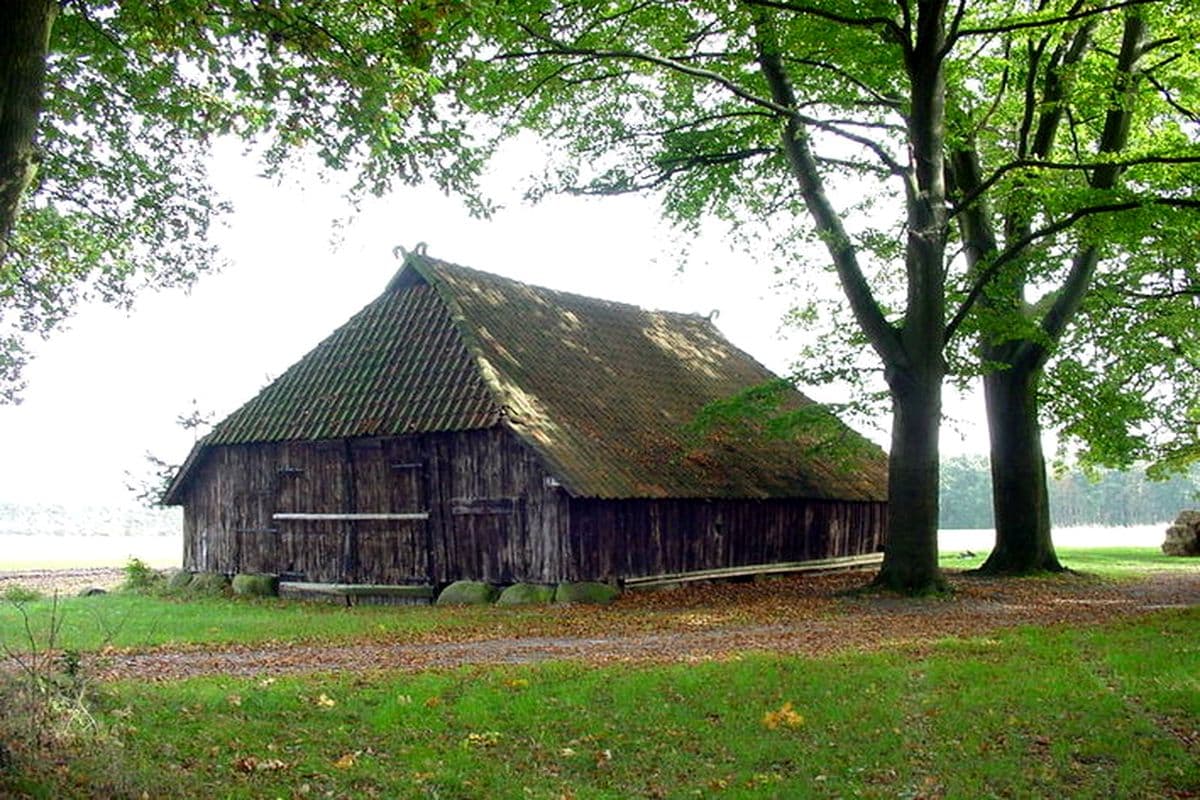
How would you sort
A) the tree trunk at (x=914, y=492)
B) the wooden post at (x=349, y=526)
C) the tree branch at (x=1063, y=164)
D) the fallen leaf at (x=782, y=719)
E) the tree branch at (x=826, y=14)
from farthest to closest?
the wooden post at (x=349, y=526)
the tree trunk at (x=914, y=492)
the tree branch at (x=1063, y=164)
the tree branch at (x=826, y=14)
the fallen leaf at (x=782, y=719)

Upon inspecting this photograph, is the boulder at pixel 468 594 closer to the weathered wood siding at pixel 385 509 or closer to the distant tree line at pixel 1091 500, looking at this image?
the weathered wood siding at pixel 385 509

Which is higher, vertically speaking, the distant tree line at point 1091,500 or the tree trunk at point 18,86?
the tree trunk at point 18,86

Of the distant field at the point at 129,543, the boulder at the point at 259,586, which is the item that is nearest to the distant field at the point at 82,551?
the distant field at the point at 129,543

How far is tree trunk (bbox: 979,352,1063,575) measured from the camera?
27625mm

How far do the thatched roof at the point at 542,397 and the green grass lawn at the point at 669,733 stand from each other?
10.6 meters

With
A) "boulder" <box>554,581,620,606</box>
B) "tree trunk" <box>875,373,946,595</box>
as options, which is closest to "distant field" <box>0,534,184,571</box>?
"boulder" <box>554,581,620,606</box>

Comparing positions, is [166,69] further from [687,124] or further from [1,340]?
[687,124]

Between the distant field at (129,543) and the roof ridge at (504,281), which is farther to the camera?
the distant field at (129,543)

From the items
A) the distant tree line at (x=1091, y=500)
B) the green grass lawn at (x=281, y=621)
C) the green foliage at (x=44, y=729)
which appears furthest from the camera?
the distant tree line at (x=1091, y=500)

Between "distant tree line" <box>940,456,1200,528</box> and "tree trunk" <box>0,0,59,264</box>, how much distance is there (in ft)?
327

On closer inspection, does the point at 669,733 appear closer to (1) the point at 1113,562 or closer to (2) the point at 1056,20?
(2) the point at 1056,20

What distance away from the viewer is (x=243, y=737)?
9461 mm

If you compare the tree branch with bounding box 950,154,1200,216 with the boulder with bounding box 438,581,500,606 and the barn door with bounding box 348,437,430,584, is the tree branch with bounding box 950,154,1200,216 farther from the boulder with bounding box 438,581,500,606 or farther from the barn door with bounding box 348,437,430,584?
the barn door with bounding box 348,437,430,584

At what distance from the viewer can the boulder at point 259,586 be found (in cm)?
2761
